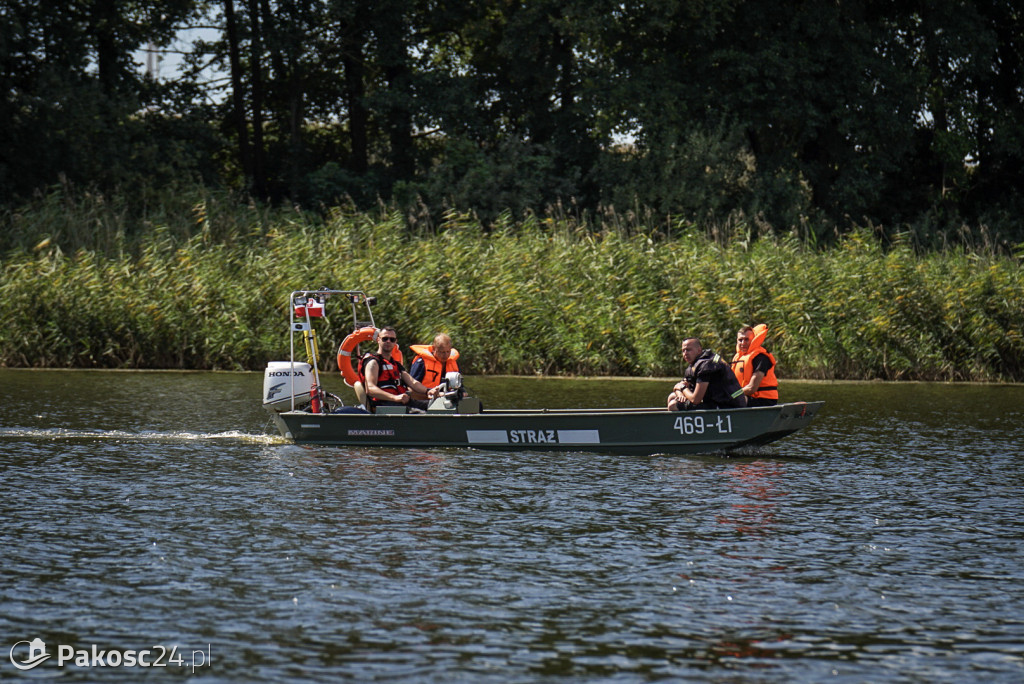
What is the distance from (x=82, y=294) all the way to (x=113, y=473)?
11485mm

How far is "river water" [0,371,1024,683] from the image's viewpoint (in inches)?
318

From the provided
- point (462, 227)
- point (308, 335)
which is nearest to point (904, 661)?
point (308, 335)

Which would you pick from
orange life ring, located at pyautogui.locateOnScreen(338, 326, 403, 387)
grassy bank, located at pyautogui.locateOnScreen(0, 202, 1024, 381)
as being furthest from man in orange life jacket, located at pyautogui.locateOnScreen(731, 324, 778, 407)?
grassy bank, located at pyautogui.locateOnScreen(0, 202, 1024, 381)

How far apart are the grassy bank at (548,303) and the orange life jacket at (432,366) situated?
6718 mm

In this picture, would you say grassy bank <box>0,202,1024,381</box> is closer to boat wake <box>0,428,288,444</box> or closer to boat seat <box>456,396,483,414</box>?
boat wake <box>0,428,288,444</box>

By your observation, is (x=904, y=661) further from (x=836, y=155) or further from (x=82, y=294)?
(x=836, y=155)

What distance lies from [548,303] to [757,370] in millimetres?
8452

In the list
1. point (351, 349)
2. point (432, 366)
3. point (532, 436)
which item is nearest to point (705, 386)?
point (532, 436)

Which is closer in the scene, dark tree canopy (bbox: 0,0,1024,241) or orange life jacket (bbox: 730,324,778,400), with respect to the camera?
orange life jacket (bbox: 730,324,778,400)

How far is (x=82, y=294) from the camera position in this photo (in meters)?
24.7

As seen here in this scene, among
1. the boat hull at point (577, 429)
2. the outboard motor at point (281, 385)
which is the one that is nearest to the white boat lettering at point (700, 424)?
the boat hull at point (577, 429)

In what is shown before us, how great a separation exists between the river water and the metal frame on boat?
0.97ft

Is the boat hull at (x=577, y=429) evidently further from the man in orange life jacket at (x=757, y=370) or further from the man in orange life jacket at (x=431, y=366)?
the man in orange life jacket at (x=431, y=366)

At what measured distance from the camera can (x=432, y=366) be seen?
16828 mm
